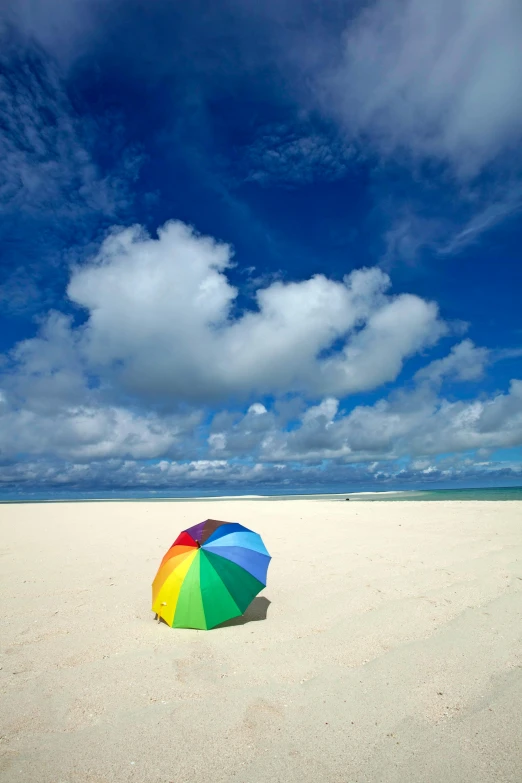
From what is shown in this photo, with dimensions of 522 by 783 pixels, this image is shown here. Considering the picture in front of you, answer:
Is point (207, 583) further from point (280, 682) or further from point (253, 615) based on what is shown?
point (280, 682)

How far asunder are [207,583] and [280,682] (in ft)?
5.91

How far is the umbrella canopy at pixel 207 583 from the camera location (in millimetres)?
6086

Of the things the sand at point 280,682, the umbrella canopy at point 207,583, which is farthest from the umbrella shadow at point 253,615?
the umbrella canopy at point 207,583

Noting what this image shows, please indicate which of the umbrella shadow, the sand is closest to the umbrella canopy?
the sand

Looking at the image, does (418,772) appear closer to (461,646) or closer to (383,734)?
(383,734)

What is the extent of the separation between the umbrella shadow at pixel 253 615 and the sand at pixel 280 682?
5 cm

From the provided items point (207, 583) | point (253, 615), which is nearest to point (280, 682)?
point (207, 583)

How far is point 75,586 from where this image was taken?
885cm

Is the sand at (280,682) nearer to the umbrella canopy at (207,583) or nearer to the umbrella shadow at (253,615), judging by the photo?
the umbrella shadow at (253,615)

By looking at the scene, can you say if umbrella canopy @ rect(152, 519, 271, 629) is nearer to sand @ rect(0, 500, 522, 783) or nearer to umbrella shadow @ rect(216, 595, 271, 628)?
sand @ rect(0, 500, 522, 783)

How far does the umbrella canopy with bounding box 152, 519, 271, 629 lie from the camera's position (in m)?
6.09

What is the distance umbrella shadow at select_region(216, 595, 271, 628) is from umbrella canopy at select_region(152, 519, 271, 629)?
573 millimetres

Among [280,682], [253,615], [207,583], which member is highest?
[207,583]

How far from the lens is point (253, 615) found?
6840mm
